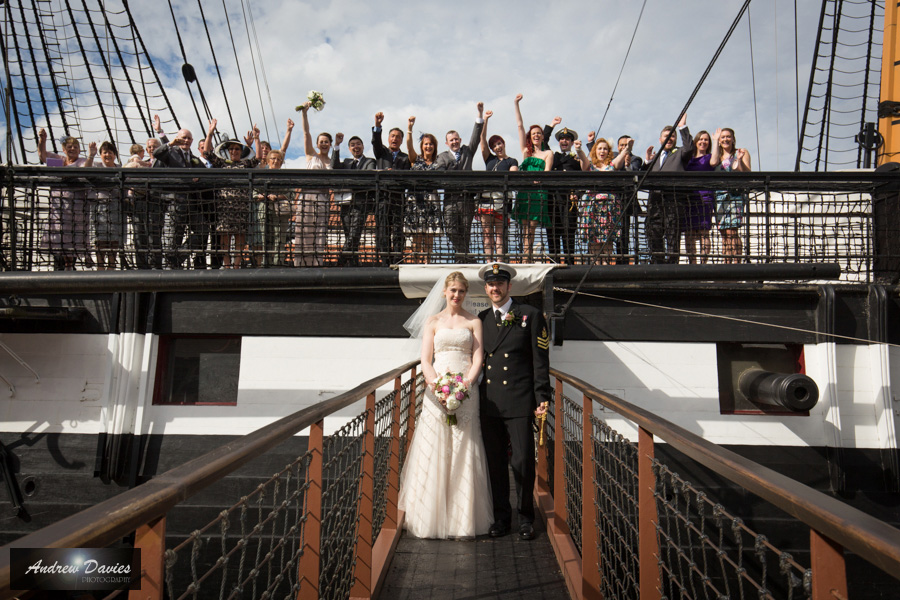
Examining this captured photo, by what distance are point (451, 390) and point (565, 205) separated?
2.80 metres

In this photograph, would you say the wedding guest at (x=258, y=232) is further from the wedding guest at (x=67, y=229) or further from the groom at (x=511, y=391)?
the groom at (x=511, y=391)

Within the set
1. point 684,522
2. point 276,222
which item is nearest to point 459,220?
point 276,222

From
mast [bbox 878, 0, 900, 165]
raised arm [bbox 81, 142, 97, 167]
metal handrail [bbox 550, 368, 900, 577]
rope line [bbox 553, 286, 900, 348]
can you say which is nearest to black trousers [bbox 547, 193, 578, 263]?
rope line [bbox 553, 286, 900, 348]

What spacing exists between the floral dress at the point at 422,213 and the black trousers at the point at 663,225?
209 centimetres

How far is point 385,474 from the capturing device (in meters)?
3.96

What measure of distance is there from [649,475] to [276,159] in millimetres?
5951

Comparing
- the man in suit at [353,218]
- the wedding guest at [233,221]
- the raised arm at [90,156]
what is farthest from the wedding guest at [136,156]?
the man in suit at [353,218]

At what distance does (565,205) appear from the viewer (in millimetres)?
5988

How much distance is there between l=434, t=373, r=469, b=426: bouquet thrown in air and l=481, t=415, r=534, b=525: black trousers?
0.31m

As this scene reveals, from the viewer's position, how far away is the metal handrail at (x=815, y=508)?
91 cm

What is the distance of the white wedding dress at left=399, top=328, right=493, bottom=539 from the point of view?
13.1 feet

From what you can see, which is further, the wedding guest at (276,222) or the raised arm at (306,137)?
the raised arm at (306,137)

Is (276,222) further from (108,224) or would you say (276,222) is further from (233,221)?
(108,224)

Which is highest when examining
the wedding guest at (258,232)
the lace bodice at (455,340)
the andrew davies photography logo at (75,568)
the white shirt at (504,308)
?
the wedding guest at (258,232)
